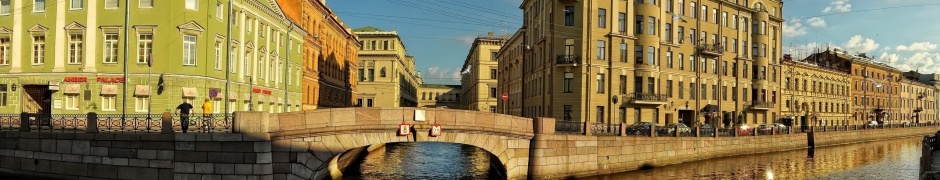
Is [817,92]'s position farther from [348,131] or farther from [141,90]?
[141,90]

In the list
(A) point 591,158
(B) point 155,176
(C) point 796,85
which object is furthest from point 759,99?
(B) point 155,176

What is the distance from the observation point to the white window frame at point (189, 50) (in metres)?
34.4

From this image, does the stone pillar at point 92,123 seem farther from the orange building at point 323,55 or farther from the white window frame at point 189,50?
the orange building at point 323,55

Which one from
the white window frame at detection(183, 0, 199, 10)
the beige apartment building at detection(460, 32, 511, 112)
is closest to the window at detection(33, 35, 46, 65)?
the white window frame at detection(183, 0, 199, 10)

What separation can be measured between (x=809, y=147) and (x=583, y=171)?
3585 cm

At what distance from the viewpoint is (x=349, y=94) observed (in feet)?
290

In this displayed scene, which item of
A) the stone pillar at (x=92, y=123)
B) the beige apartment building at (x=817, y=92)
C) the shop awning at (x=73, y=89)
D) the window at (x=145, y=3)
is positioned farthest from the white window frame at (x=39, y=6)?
the beige apartment building at (x=817, y=92)

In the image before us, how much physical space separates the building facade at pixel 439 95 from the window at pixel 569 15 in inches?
4629

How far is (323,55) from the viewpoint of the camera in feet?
222

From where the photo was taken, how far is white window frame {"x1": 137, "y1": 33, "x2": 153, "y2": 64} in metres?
33.7

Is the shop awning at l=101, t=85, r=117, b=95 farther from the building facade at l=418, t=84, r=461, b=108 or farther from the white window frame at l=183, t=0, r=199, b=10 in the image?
the building facade at l=418, t=84, r=461, b=108

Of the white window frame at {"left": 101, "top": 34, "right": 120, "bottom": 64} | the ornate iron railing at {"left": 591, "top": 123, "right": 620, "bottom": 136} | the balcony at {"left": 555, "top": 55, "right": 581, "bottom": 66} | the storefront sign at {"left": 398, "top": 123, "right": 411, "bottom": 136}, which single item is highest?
the balcony at {"left": 555, "top": 55, "right": 581, "bottom": 66}

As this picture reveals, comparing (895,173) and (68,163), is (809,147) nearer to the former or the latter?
(895,173)

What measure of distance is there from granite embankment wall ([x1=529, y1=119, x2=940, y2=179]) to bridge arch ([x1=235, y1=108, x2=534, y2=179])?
2.15 metres
